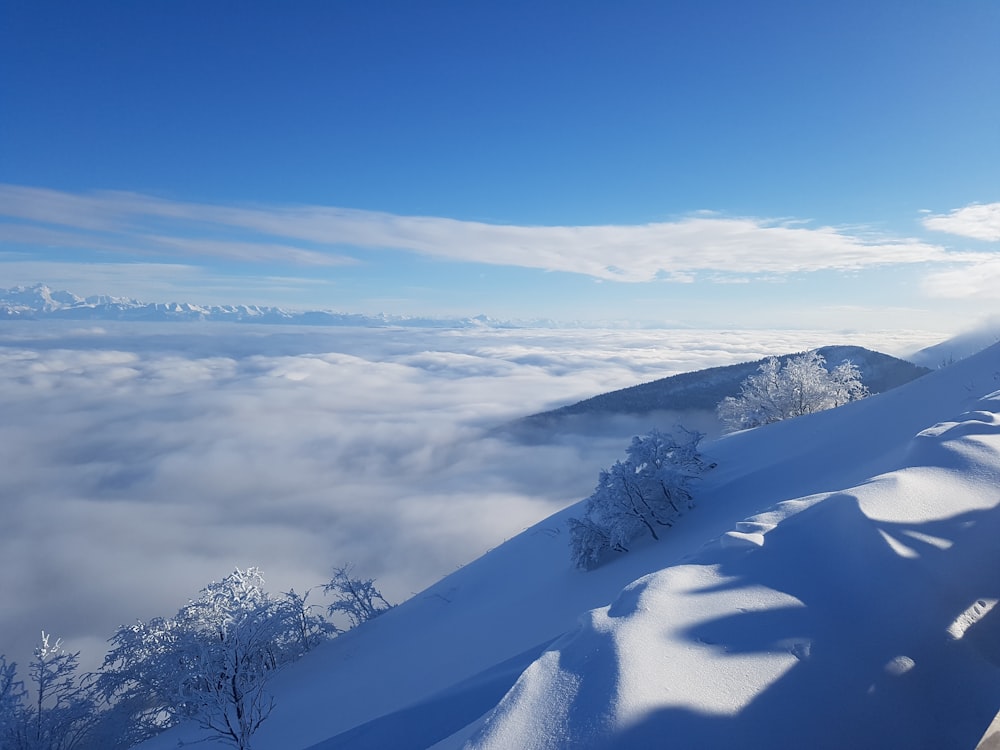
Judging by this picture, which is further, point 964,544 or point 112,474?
point 112,474

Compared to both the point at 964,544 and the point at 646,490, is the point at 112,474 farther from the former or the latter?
the point at 964,544

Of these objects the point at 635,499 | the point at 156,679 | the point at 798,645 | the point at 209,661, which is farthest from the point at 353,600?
the point at 798,645

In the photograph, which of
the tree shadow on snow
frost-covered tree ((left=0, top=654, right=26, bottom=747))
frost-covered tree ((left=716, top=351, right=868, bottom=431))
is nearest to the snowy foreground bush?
the tree shadow on snow

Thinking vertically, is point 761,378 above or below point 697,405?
above

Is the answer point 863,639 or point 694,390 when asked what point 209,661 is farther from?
point 694,390

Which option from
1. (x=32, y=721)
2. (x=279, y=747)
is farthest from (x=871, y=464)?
(x=32, y=721)

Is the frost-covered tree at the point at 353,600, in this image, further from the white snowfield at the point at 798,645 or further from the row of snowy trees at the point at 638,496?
the white snowfield at the point at 798,645
